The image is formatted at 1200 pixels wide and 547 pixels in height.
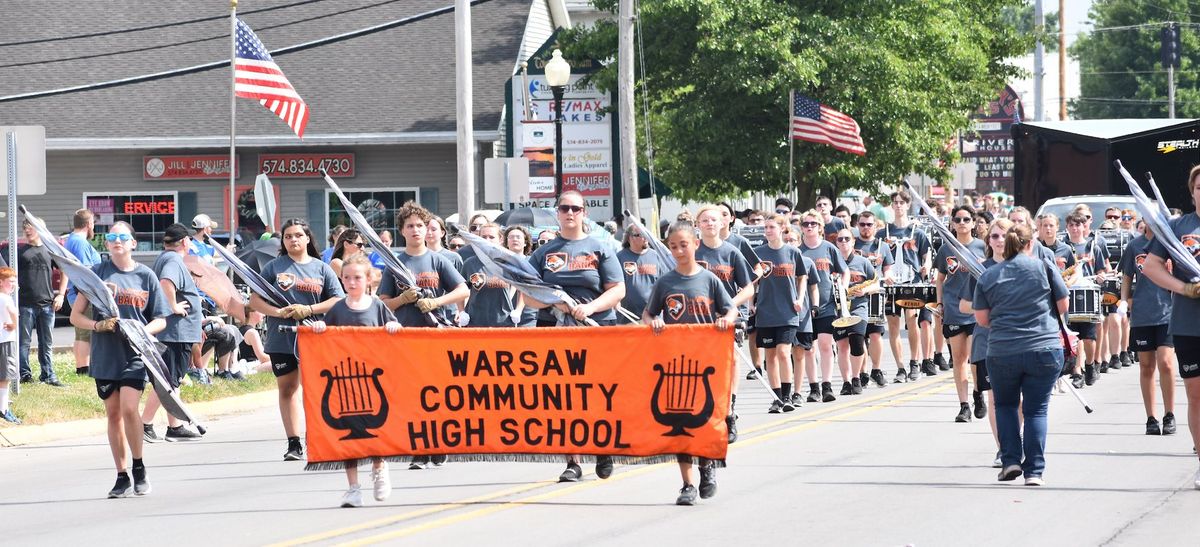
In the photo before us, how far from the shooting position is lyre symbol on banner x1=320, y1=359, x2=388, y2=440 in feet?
35.6

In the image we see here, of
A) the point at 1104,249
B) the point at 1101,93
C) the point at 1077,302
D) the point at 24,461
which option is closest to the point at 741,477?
the point at 24,461

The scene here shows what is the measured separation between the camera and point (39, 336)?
18547 millimetres

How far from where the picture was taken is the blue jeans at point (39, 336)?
60.0 ft

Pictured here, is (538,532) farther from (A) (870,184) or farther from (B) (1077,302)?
(A) (870,184)

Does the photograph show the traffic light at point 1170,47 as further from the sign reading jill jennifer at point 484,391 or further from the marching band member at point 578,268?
the sign reading jill jennifer at point 484,391

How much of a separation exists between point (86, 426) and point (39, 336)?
2.55 m

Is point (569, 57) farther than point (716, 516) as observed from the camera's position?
Yes

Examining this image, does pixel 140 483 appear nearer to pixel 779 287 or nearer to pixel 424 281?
pixel 424 281

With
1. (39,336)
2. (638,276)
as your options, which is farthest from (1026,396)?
(39,336)

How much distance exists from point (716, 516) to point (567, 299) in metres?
2.04

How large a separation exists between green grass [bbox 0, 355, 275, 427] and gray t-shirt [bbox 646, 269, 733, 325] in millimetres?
7345

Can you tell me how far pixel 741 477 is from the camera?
465 inches

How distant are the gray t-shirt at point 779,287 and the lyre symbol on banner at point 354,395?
6342mm

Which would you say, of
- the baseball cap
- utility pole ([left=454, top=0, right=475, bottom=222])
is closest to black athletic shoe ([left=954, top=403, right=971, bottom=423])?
the baseball cap
